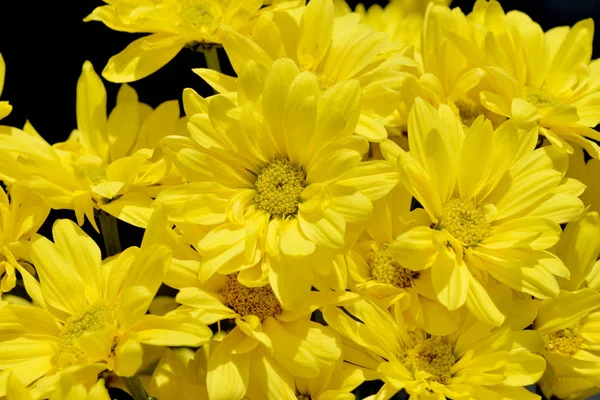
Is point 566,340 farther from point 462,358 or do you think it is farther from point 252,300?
point 252,300

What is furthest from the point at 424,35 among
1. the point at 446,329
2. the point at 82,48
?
the point at 82,48

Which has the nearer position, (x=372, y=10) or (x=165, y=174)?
(x=165, y=174)

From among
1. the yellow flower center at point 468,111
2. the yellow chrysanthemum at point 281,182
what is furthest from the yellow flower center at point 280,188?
the yellow flower center at point 468,111

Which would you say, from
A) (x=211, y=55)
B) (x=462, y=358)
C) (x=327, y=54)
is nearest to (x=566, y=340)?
(x=462, y=358)

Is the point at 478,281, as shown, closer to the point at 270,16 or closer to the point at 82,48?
the point at 270,16

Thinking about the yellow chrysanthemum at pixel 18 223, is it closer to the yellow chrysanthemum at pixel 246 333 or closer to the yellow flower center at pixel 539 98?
the yellow chrysanthemum at pixel 246 333

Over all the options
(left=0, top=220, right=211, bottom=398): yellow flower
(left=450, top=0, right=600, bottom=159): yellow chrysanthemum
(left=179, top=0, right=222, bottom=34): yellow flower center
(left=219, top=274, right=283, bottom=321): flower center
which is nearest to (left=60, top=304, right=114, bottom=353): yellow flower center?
(left=0, top=220, right=211, bottom=398): yellow flower
